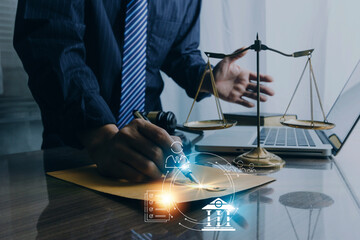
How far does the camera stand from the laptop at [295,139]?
2.39ft

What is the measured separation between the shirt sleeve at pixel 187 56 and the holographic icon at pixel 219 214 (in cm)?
→ 88

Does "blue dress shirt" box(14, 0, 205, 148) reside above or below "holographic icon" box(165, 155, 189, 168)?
above

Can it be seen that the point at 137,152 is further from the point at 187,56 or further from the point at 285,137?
the point at 187,56

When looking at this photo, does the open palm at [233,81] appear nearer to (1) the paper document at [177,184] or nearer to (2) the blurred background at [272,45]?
(1) the paper document at [177,184]

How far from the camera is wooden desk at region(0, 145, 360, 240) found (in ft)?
1.14

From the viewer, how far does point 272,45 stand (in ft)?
5.50

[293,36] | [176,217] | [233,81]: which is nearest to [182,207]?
[176,217]

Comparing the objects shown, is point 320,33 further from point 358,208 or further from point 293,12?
point 358,208

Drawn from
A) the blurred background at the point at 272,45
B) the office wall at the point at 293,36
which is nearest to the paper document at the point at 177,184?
the blurred background at the point at 272,45

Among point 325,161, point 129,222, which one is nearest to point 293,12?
point 325,161

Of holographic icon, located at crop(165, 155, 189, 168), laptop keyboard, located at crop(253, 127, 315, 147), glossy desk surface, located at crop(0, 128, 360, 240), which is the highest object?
holographic icon, located at crop(165, 155, 189, 168)

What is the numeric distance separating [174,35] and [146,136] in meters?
0.89

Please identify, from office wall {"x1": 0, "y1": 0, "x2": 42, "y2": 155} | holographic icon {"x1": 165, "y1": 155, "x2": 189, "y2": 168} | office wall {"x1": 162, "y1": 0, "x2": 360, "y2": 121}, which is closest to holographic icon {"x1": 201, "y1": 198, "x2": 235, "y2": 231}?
holographic icon {"x1": 165, "y1": 155, "x2": 189, "y2": 168}

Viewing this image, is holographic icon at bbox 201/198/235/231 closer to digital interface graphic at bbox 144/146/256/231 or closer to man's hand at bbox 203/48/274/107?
digital interface graphic at bbox 144/146/256/231
